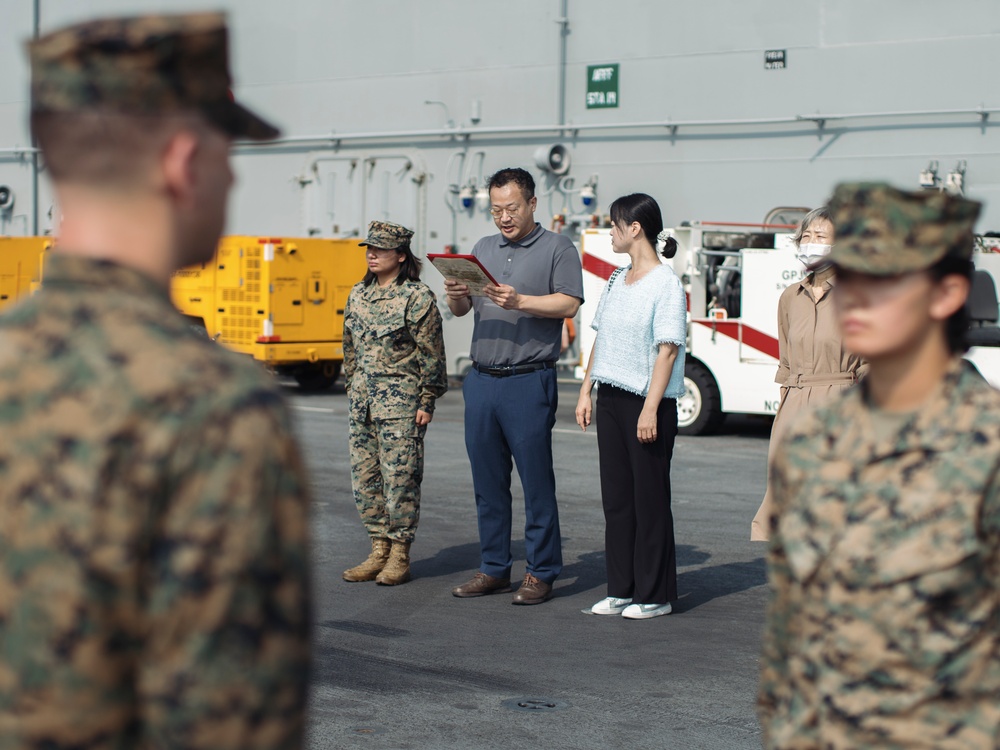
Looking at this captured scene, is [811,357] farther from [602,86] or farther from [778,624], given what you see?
[602,86]

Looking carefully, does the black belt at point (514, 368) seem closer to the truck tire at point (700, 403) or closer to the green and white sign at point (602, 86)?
the truck tire at point (700, 403)

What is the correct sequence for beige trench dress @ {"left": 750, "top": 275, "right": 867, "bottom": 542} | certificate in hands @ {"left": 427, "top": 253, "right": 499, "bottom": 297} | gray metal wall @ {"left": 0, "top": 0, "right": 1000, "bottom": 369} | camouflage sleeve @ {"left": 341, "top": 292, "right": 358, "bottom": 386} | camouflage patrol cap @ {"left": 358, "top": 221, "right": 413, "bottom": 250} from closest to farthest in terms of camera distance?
beige trench dress @ {"left": 750, "top": 275, "right": 867, "bottom": 542}
certificate in hands @ {"left": 427, "top": 253, "right": 499, "bottom": 297}
camouflage patrol cap @ {"left": 358, "top": 221, "right": 413, "bottom": 250}
camouflage sleeve @ {"left": 341, "top": 292, "right": 358, "bottom": 386}
gray metal wall @ {"left": 0, "top": 0, "right": 1000, "bottom": 369}

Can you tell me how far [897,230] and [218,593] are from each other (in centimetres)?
134

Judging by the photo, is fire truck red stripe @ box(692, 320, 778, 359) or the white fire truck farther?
fire truck red stripe @ box(692, 320, 778, 359)

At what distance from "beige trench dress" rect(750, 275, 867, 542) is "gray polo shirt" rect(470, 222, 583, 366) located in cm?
119

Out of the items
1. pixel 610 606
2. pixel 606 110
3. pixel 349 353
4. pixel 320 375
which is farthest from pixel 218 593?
pixel 606 110

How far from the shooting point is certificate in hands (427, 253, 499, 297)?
6500 millimetres

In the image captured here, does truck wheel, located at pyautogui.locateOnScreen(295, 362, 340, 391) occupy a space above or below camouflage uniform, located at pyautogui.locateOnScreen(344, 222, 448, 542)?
below

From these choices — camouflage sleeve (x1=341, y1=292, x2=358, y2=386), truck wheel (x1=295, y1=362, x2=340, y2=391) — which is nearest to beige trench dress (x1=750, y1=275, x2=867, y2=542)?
camouflage sleeve (x1=341, y1=292, x2=358, y2=386)

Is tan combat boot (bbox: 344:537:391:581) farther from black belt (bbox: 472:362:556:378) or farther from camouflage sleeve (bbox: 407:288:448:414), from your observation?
black belt (bbox: 472:362:556:378)

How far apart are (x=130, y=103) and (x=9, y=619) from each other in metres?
0.60

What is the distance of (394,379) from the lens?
7270 mm

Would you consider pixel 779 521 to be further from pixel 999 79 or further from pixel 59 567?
pixel 999 79

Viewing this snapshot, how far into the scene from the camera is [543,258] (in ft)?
22.6
